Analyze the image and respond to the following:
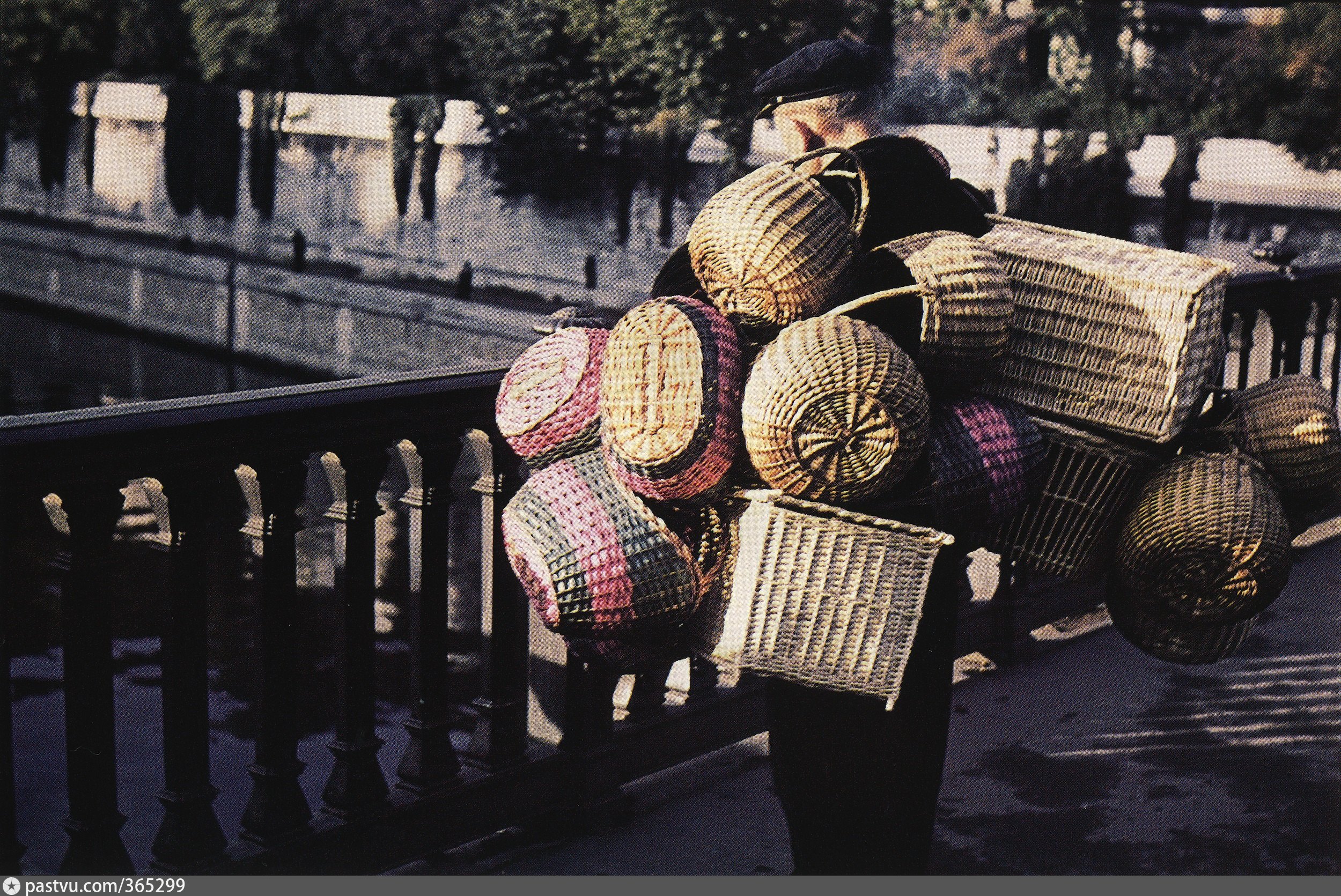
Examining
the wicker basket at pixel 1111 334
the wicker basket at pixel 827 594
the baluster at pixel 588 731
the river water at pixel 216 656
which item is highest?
the wicker basket at pixel 1111 334

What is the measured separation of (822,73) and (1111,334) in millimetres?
585

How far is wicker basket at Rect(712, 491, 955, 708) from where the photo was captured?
2.11 metres

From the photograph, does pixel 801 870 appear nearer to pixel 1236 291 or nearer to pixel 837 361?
pixel 837 361

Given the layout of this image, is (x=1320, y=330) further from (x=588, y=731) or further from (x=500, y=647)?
(x=500, y=647)

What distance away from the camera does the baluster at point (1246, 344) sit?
4785 millimetres

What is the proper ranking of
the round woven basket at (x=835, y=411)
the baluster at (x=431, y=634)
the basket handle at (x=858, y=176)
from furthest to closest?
1. the baluster at (x=431, y=634)
2. the basket handle at (x=858, y=176)
3. the round woven basket at (x=835, y=411)

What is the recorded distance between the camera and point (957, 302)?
2184 millimetres

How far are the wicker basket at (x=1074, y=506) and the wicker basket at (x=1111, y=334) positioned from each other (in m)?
0.05

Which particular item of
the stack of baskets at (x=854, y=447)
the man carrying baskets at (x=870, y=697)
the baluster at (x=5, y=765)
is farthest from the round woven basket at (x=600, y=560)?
the baluster at (x=5, y=765)

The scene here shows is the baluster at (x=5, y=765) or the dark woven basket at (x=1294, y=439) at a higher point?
the dark woven basket at (x=1294, y=439)

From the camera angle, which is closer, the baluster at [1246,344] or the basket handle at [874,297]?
the basket handle at [874,297]

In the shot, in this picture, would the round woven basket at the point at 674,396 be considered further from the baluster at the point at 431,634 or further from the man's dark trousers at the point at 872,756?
the baluster at the point at 431,634

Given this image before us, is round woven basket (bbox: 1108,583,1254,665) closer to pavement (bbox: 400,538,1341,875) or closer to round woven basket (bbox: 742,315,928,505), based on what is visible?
pavement (bbox: 400,538,1341,875)

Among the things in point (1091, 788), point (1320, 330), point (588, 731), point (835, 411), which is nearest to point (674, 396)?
point (835, 411)
